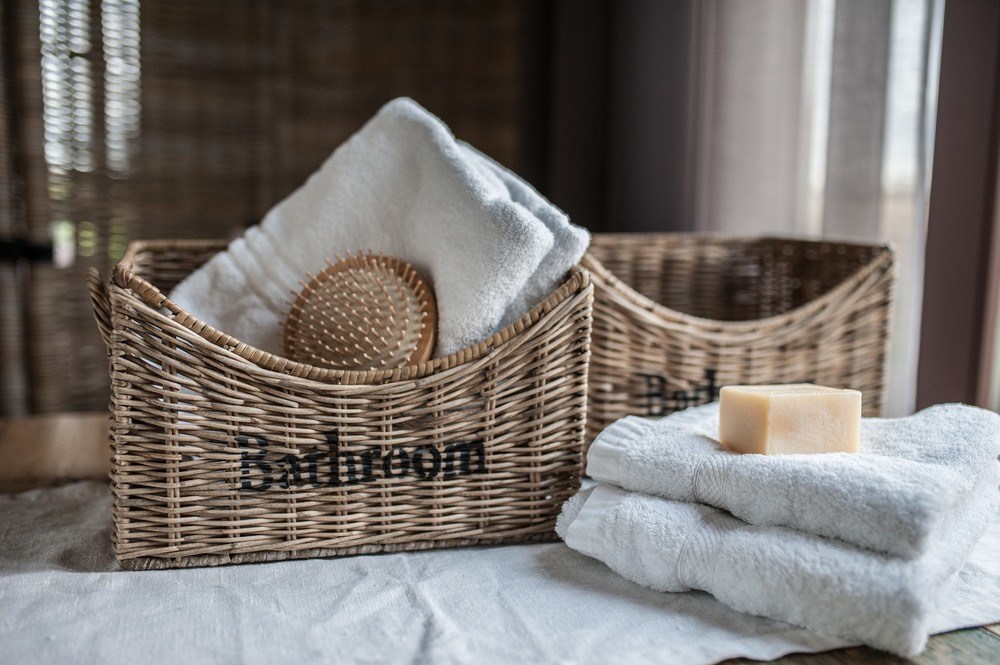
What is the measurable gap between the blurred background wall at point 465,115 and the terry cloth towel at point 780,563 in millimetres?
545

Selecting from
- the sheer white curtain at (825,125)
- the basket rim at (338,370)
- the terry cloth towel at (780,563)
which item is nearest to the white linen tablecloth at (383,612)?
the terry cloth towel at (780,563)

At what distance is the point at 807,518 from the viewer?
54 cm

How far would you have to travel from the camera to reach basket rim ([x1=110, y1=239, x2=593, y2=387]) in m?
0.59

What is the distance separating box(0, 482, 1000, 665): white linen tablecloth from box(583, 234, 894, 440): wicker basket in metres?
0.20

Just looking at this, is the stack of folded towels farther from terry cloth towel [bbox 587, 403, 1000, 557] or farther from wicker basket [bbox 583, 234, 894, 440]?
wicker basket [bbox 583, 234, 894, 440]

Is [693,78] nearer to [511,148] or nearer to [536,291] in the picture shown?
[511,148]

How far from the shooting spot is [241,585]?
23.1 inches

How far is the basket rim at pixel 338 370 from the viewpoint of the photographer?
1.92ft

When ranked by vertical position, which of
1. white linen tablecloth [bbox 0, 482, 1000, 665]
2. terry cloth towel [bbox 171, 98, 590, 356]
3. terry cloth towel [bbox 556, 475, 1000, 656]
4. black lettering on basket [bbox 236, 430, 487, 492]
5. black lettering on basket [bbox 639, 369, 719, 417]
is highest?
terry cloth towel [bbox 171, 98, 590, 356]

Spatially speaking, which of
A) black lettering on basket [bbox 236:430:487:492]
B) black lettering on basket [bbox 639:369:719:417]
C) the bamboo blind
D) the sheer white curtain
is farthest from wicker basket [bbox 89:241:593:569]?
the bamboo blind

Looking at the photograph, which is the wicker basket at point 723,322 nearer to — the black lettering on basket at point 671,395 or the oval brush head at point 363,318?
the black lettering on basket at point 671,395

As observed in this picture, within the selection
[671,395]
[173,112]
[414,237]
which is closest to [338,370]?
[414,237]

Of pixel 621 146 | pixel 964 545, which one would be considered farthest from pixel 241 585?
pixel 621 146

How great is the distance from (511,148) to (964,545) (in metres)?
1.46
